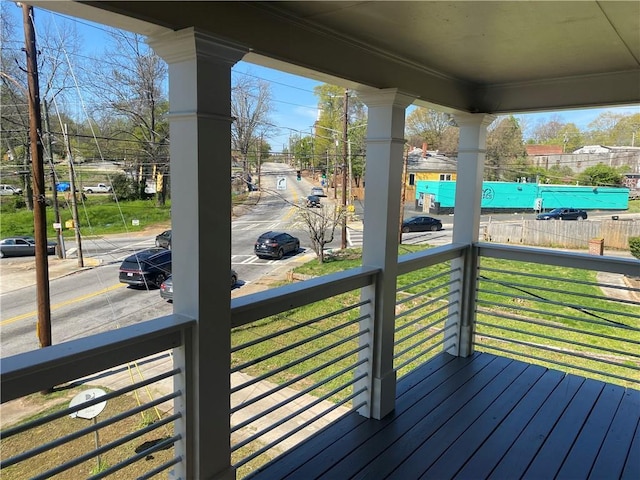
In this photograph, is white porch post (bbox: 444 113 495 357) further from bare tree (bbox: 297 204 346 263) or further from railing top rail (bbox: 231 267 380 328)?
bare tree (bbox: 297 204 346 263)

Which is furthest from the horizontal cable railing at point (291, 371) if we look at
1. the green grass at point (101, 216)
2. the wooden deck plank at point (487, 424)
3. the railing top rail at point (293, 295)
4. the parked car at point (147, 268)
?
the green grass at point (101, 216)

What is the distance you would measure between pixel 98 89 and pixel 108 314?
3.03m

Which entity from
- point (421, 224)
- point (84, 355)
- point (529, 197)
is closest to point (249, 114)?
point (84, 355)

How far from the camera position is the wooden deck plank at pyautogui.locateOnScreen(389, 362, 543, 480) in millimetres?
2129

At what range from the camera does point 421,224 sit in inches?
443

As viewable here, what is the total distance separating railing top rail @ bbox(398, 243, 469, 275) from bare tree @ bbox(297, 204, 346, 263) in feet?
24.2

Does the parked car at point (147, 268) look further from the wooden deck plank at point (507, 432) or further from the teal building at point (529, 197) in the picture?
the teal building at point (529, 197)

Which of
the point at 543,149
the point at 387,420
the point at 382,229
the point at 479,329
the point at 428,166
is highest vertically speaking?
the point at 543,149

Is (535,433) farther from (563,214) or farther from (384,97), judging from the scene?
(563,214)

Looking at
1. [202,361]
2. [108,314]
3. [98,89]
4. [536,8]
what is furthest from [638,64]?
[108,314]

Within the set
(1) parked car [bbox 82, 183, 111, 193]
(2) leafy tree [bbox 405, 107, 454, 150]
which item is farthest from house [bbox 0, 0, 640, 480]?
(2) leafy tree [bbox 405, 107, 454, 150]

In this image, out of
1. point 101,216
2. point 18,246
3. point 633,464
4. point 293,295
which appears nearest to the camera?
point 293,295

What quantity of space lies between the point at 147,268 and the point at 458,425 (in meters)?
4.35

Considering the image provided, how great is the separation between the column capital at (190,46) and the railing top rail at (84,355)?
0.96m
